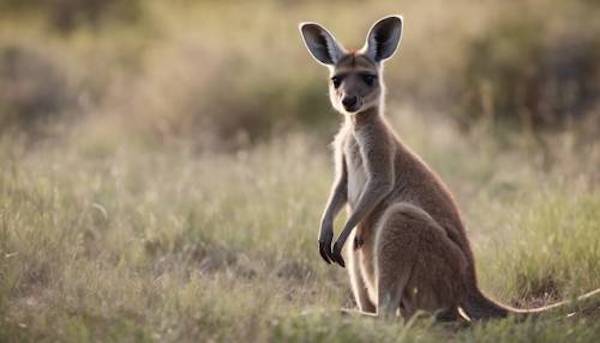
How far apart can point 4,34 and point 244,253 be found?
942 centimetres

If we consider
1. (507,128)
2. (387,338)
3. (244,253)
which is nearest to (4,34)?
(507,128)

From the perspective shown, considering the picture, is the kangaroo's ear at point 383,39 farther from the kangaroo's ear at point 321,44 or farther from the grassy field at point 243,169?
the grassy field at point 243,169

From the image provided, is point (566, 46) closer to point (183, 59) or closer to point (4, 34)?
point (183, 59)

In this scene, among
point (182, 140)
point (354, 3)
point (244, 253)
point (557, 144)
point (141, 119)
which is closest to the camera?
point (244, 253)

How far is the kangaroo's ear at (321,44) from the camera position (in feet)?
22.2

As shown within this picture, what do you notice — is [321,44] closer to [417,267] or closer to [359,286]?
[359,286]

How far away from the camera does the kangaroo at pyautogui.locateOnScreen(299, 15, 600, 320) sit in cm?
588

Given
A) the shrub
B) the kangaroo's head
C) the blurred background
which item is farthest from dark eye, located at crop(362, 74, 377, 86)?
the shrub

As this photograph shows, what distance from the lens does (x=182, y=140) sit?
1252cm

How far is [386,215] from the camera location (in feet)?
19.7

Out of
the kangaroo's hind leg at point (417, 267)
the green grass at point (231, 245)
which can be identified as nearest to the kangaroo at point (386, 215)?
the kangaroo's hind leg at point (417, 267)

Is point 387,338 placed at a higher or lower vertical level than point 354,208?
lower

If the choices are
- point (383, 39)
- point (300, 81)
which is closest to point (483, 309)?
point (383, 39)

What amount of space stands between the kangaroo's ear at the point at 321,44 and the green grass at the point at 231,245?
1557 mm
